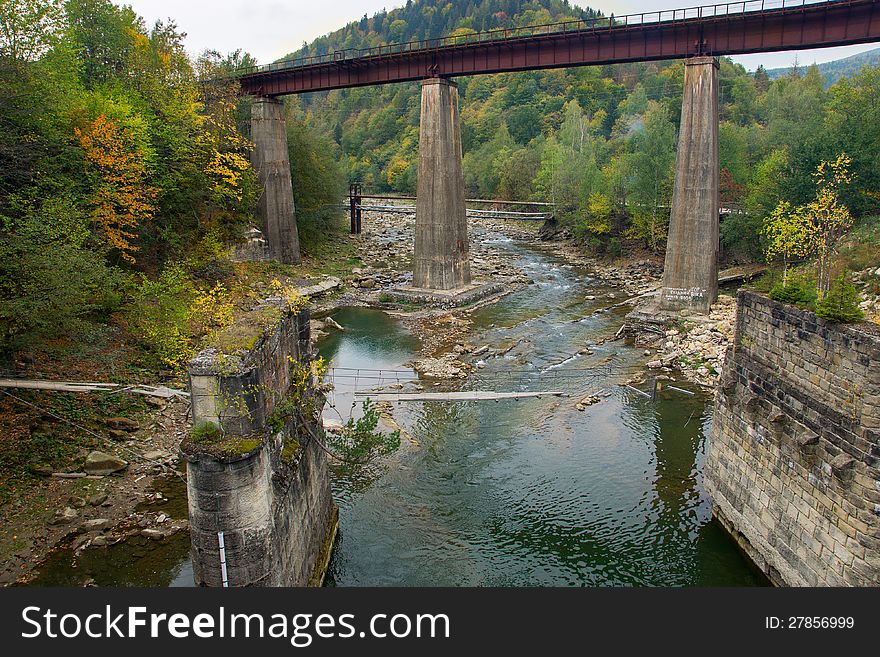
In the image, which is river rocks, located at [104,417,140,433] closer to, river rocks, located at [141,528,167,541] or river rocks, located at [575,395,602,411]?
river rocks, located at [141,528,167,541]

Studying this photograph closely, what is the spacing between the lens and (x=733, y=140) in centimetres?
4975

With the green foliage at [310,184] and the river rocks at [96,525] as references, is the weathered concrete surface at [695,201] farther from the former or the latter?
the green foliage at [310,184]

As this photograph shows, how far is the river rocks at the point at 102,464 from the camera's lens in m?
16.6

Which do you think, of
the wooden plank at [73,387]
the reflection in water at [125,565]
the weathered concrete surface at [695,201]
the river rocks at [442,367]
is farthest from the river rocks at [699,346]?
the reflection in water at [125,565]

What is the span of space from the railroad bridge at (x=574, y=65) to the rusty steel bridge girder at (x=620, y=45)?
0.05 meters

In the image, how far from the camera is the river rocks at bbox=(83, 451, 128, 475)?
16.6 m

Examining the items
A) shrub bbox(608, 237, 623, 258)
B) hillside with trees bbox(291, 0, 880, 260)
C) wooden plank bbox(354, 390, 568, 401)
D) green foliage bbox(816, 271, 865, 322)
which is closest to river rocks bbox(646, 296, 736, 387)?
wooden plank bbox(354, 390, 568, 401)

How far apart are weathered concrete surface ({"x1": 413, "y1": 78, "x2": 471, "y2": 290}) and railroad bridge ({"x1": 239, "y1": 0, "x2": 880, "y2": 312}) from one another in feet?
0.20

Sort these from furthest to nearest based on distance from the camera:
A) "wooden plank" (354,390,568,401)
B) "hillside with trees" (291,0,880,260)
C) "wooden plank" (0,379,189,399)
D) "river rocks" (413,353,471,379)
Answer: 1. "hillside with trees" (291,0,880,260)
2. "river rocks" (413,353,471,379)
3. "wooden plank" (354,390,568,401)
4. "wooden plank" (0,379,189,399)

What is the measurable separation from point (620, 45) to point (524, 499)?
1044 inches

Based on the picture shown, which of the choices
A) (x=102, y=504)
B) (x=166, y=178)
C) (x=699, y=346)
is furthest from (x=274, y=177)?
(x=102, y=504)

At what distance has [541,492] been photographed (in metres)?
17.5

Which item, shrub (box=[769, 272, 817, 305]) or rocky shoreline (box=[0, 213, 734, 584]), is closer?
shrub (box=[769, 272, 817, 305])

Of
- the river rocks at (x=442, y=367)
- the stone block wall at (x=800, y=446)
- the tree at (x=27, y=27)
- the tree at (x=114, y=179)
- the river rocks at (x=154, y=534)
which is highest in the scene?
the tree at (x=27, y=27)
